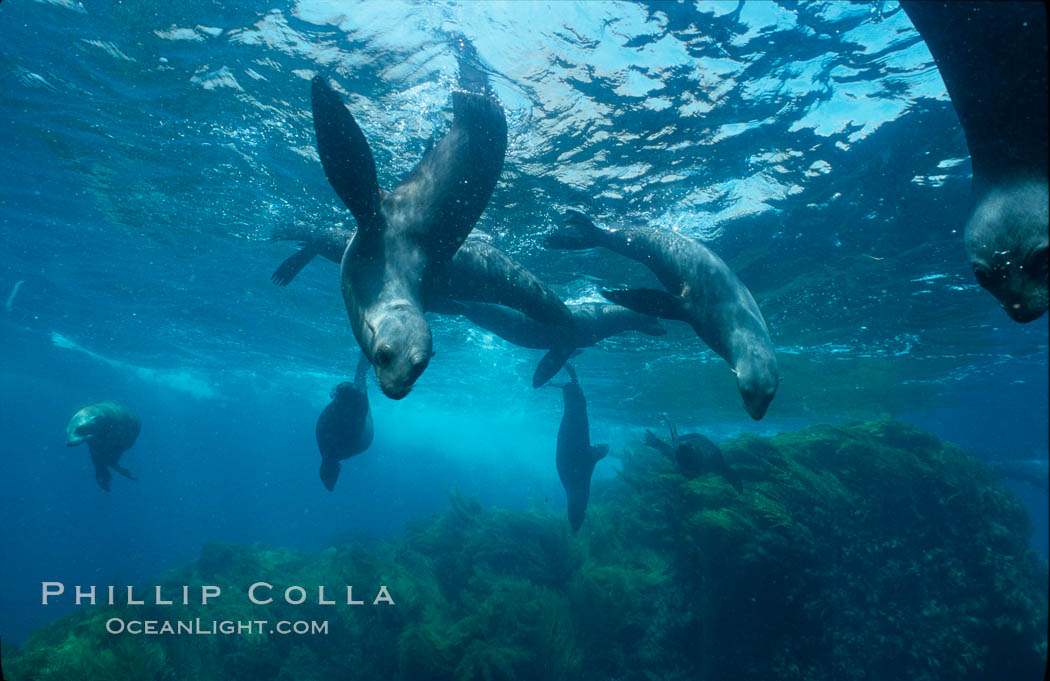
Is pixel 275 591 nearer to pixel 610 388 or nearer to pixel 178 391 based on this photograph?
pixel 610 388

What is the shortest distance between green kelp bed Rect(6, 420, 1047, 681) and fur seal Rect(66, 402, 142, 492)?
3.16 meters

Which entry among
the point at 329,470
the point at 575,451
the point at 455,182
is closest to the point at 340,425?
the point at 329,470

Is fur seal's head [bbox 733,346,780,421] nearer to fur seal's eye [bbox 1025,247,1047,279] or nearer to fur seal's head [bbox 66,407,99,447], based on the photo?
fur seal's eye [bbox 1025,247,1047,279]

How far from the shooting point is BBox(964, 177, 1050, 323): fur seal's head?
1.78 meters

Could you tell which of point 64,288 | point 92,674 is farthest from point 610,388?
point 64,288

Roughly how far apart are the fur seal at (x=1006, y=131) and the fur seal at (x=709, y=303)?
5.68 feet

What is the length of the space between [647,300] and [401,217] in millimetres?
2450

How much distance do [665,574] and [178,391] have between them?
192 feet

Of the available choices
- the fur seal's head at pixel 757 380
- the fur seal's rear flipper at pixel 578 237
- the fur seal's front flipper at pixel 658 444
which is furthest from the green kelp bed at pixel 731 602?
the fur seal's rear flipper at pixel 578 237

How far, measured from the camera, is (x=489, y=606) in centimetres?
875

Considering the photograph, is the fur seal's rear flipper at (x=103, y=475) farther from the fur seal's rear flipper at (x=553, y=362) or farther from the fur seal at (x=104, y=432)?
the fur seal's rear flipper at (x=553, y=362)

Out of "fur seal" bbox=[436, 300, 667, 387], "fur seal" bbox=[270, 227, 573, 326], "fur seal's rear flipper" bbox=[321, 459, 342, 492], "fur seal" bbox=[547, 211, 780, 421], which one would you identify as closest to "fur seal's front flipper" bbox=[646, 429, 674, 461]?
"fur seal" bbox=[436, 300, 667, 387]

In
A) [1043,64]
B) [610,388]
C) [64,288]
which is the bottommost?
[610,388]

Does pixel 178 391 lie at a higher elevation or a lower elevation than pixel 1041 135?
lower
